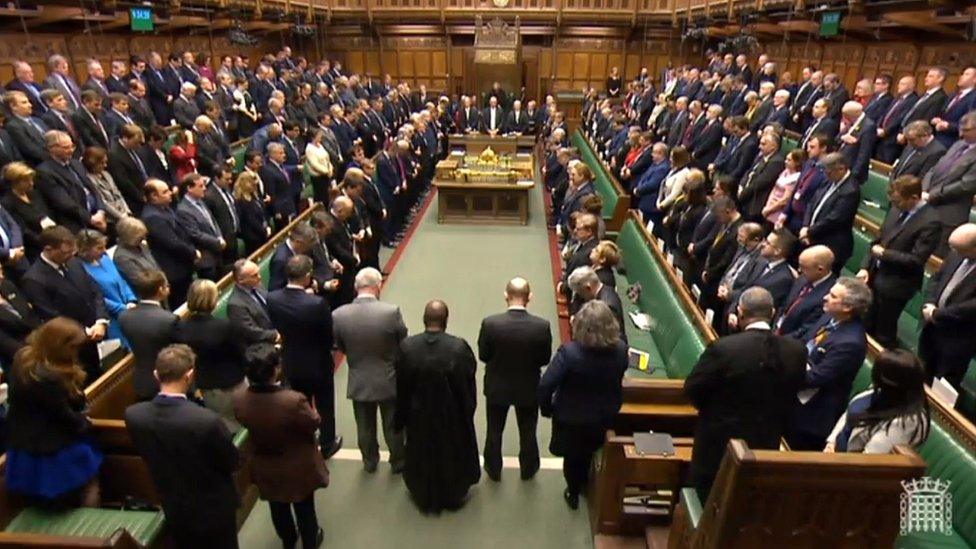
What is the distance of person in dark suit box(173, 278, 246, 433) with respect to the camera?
3.07m

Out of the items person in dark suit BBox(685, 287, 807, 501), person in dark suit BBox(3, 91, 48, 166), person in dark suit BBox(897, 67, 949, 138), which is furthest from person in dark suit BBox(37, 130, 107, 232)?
person in dark suit BBox(897, 67, 949, 138)

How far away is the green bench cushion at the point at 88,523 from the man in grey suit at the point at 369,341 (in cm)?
115

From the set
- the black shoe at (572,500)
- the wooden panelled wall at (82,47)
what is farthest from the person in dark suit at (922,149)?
the wooden panelled wall at (82,47)

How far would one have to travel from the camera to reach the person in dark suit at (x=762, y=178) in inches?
217

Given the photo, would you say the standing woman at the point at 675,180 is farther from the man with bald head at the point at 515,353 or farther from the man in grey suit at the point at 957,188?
the man with bald head at the point at 515,353

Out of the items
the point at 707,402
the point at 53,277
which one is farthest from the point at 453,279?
the point at 707,402

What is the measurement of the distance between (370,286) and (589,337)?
1.28 meters

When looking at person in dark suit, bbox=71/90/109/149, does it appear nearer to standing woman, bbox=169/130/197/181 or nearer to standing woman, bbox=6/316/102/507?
standing woman, bbox=169/130/197/181

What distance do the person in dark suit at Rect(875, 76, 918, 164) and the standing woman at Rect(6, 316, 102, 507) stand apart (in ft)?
23.6

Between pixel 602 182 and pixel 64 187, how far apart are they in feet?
20.2

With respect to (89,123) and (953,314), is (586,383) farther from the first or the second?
(89,123)

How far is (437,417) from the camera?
318 cm

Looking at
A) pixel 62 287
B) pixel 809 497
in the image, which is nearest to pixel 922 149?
pixel 809 497

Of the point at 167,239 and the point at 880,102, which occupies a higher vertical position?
the point at 880,102
